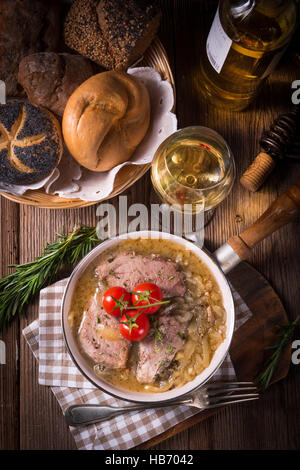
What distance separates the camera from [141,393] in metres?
1.41

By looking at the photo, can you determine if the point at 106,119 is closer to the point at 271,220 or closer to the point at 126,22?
the point at 126,22

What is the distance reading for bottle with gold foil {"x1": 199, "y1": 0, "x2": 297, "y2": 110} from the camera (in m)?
1.28

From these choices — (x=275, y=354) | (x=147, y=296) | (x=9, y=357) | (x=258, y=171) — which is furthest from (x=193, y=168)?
(x=9, y=357)

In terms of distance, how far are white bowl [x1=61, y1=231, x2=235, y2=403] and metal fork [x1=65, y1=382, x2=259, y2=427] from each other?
0.21ft

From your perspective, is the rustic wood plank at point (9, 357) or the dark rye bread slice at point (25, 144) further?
the rustic wood plank at point (9, 357)

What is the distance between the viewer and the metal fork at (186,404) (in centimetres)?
144

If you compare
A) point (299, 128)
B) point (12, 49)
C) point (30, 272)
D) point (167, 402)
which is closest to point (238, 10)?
point (299, 128)

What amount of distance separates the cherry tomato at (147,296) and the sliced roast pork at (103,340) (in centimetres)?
16

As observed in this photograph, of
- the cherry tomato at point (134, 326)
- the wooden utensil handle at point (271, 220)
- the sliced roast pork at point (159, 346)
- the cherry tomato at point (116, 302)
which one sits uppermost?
the wooden utensil handle at point (271, 220)

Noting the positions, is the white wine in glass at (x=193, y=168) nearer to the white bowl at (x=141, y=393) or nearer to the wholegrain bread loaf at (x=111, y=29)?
the white bowl at (x=141, y=393)

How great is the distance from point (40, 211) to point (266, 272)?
94cm

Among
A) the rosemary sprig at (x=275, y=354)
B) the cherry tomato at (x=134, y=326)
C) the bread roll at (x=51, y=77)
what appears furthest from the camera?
the rosemary sprig at (x=275, y=354)

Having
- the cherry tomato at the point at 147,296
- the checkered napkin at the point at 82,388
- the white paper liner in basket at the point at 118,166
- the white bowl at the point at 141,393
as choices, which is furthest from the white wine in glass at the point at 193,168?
the checkered napkin at the point at 82,388

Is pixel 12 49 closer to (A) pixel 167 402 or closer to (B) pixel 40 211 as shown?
(B) pixel 40 211
